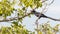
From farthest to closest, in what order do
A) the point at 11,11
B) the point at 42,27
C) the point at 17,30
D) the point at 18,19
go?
the point at 42,27 → the point at 18,19 → the point at 11,11 → the point at 17,30

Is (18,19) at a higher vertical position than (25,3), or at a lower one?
lower

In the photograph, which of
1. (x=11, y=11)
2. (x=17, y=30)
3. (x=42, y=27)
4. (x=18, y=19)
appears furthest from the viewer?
(x=42, y=27)

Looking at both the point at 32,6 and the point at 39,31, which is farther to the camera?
the point at 39,31

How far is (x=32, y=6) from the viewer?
226 inches

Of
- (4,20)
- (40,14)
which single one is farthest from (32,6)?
(4,20)

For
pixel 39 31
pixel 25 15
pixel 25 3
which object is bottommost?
pixel 39 31

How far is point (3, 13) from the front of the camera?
559 centimetres

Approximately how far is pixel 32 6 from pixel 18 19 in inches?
24.1

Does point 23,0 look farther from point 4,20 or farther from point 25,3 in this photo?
point 4,20

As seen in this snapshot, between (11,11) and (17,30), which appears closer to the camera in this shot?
(17,30)

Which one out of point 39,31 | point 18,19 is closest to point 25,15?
point 18,19

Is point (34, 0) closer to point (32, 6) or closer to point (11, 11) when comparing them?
point (32, 6)

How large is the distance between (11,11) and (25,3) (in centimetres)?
43

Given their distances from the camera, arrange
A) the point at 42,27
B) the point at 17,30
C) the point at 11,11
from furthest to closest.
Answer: the point at 42,27, the point at 11,11, the point at 17,30
